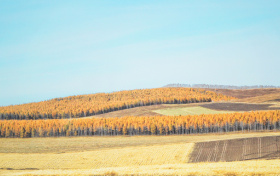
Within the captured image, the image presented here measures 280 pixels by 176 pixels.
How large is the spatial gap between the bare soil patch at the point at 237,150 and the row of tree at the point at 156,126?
131ft

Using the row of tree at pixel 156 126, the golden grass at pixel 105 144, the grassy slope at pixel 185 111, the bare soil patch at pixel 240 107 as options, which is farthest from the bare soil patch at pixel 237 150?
the grassy slope at pixel 185 111

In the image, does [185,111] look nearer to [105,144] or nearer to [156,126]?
[156,126]

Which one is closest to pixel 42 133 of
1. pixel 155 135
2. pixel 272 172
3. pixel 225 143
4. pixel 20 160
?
pixel 155 135

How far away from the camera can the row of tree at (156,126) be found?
369 feet

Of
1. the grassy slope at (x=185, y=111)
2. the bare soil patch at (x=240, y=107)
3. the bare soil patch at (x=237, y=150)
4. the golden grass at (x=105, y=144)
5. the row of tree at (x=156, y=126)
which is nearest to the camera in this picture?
the bare soil patch at (x=237, y=150)

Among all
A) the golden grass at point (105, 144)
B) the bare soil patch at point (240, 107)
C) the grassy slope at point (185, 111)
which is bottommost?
the golden grass at point (105, 144)

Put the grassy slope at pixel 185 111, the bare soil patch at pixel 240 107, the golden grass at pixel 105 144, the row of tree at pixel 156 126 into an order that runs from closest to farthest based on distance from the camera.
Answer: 1. the golden grass at pixel 105 144
2. the row of tree at pixel 156 126
3. the bare soil patch at pixel 240 107
4. the grassy slope at pixel 185 111

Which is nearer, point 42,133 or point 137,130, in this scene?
point 137,130

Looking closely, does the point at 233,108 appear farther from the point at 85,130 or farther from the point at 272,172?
the point at 272,172

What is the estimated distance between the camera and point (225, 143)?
241ft

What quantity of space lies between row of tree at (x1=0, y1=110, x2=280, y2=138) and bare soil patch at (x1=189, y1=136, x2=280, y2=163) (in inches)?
1572

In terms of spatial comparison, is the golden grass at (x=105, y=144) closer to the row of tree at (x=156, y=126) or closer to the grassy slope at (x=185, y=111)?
the row of tree at (x=156, y=126)

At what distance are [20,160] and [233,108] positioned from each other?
378ft

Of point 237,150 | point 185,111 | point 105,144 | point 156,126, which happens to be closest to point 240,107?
point 185,111
